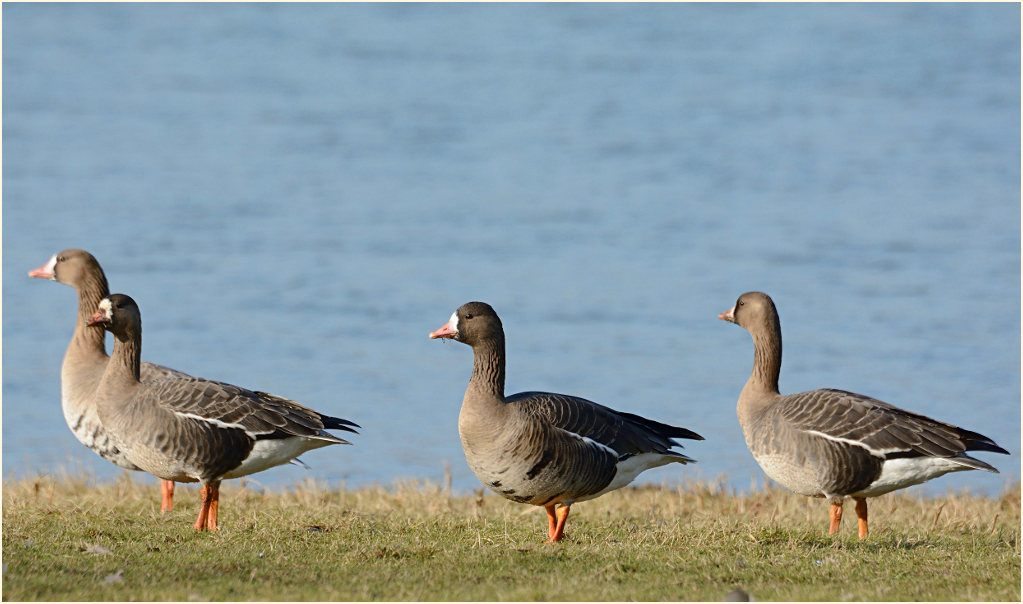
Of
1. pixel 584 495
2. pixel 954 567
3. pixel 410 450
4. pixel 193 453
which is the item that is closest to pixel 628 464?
pixel 584 495

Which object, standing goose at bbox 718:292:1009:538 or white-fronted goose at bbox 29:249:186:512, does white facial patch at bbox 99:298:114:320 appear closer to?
white-fronted goose at bbox 29:249:186:512

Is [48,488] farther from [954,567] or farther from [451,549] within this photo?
[954,567]

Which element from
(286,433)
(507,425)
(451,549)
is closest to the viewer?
(451,549)

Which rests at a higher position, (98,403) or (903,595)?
(98,403)

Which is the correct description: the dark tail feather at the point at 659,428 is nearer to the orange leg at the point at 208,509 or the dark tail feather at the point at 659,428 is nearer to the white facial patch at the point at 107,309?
the orange leg at the point at 208,509

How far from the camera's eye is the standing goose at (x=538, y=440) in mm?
8266

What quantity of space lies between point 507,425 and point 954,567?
308 cm

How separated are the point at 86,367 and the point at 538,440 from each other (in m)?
4.66

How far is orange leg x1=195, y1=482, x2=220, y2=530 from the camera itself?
336 inches

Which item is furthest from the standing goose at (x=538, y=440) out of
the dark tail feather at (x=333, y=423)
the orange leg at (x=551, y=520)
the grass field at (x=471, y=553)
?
the dark tail feather at (x=333, y=423)

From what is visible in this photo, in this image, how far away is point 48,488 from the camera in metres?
10.6

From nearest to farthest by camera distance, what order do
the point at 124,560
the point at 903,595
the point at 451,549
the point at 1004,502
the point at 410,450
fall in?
the point at 903,595 → the point at 124,560 → the point at 451,549 → the point at 1004,502 → the point at 410,450

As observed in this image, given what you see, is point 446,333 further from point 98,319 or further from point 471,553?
point 98,319

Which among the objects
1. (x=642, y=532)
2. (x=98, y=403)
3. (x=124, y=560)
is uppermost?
(x=98, y=403)
